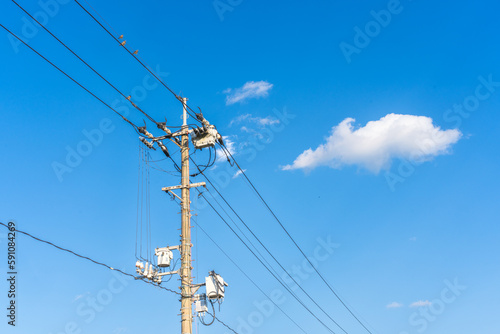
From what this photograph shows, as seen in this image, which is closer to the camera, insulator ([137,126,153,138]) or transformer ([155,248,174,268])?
transformer ([155,248,174,268])

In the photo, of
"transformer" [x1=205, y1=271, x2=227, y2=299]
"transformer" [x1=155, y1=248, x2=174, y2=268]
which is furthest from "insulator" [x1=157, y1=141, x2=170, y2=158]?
"transformer" [x1=205, y1=271, x2=227, y2=299]

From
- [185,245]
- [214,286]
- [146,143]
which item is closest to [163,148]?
[146,143]

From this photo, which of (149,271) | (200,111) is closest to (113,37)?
(200,111)

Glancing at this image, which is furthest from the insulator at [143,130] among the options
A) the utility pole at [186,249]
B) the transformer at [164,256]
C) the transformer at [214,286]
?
the transformer at [214,286]

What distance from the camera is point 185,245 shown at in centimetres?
1631

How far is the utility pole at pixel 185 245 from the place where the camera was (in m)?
15.6

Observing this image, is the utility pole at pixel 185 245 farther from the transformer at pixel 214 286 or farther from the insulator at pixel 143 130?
the insulator at pixel 143 130

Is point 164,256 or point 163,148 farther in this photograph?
point 163,148

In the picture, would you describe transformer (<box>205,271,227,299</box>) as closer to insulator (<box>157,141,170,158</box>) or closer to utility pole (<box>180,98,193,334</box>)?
utility pole (<box>180,98,193,334</box>)

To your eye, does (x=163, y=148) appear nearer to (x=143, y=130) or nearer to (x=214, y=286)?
(x=143, y=130)

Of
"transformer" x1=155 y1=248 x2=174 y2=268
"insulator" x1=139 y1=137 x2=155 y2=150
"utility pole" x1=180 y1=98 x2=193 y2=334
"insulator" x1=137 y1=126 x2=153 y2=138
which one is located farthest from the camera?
"insulator" x1=139 y1=137 x2=155 y2=150

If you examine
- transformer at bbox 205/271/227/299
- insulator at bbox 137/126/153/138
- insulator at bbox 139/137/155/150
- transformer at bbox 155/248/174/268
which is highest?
insulator at bbox 137/126/153/138

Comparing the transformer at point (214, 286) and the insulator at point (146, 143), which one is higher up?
the insulator at point (146, 143)

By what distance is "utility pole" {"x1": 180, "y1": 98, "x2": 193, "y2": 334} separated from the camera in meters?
15.6
